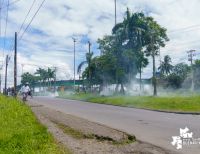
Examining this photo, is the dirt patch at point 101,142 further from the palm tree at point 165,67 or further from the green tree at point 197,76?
the palm tree at point 165,67

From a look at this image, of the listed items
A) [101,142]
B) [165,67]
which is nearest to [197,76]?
[165,67]

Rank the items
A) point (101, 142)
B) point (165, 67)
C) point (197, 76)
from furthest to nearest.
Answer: point (165, 67) < point (197, 76) < point (101, 142)

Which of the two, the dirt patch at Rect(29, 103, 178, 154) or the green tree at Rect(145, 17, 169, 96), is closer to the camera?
the dirt patch at Rect(29, 103, 178, 154)

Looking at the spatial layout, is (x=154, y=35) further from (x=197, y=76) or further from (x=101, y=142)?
(x=101, y=142)

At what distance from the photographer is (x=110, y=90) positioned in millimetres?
71688

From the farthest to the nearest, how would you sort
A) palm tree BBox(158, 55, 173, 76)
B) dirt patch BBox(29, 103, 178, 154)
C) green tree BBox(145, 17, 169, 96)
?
palm tree BBox(158, 55, 173, 76) → green tree BBox(145, 17, 169, 96) → dirt patch BBox(29, 103, 178, 154)

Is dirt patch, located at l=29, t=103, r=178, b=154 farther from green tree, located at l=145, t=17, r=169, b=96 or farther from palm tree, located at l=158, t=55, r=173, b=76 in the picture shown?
palm tree, located at l=158, t=55, r=173, b=76

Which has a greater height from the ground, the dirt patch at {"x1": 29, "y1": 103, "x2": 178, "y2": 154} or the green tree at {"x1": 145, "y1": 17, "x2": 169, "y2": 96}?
the green tree at {"x1": 145, "y1": 17, "x2": 169, "y2": 96}

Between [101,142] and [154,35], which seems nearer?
[101,142]

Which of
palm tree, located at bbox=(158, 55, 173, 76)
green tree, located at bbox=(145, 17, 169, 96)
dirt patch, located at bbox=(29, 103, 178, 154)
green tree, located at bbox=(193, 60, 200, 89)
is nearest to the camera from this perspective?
dirt patch, located at bbox=(29, 103, 178, 154)

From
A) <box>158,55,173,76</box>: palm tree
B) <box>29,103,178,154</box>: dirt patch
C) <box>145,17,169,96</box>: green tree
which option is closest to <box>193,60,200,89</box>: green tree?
<box>158,55,173,76</box>: palm tree

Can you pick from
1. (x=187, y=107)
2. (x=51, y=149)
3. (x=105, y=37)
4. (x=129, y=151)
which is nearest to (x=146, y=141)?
(x=129, y=151)

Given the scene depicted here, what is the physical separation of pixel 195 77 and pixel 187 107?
55157mm

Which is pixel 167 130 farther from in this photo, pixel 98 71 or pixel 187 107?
→ pixel 98 71
